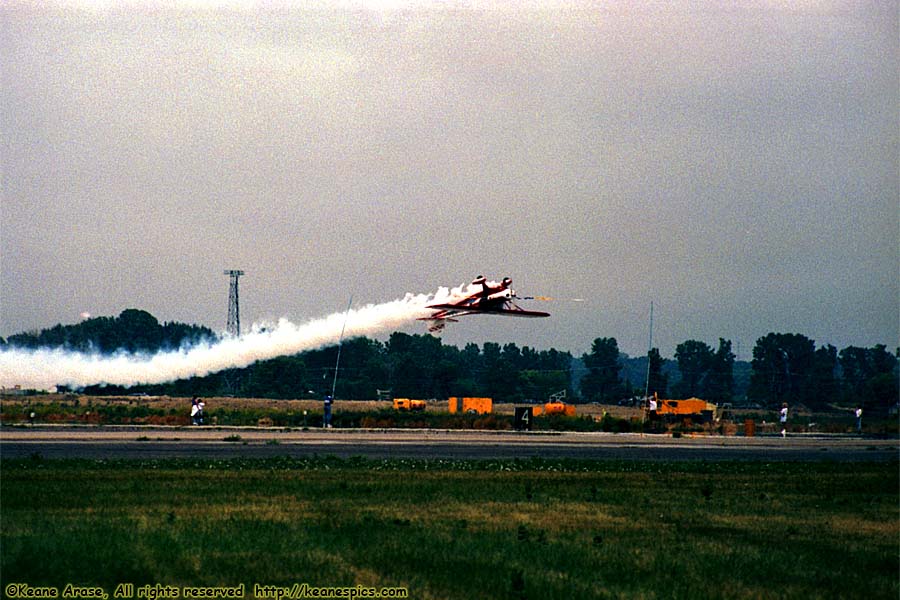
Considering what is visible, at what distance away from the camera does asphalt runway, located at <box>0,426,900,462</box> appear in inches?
1919

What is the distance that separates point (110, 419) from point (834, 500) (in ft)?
199

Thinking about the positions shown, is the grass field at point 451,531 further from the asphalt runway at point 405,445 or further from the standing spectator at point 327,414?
the standing spectator at point 327,414

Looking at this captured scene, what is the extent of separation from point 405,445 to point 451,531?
1318 inches

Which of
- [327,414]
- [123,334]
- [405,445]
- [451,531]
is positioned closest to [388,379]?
[123,334]

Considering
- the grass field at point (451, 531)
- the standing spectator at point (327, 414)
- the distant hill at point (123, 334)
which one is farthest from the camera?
the distant hill at point (123, 334)

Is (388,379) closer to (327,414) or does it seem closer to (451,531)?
(327,414)

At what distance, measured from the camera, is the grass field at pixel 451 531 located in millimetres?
18734

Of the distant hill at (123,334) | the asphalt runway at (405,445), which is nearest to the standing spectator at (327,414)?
the asphalt runway at (405,445)

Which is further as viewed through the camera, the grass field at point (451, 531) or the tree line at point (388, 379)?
the tree line at point (388, 379)

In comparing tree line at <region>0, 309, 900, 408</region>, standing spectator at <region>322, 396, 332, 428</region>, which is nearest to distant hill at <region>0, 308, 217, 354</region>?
tree line at <region>0, 309, 900, 408</region>

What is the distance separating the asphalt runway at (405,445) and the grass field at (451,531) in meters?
9.04

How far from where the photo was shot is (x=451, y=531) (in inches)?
958

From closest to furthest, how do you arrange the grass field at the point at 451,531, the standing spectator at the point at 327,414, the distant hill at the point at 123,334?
the grass field at the point at 451,531 → the standing spectator at the point at 327,414 → the distant hill at the point at 123,334

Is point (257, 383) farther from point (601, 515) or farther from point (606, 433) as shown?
point (601, 515)
